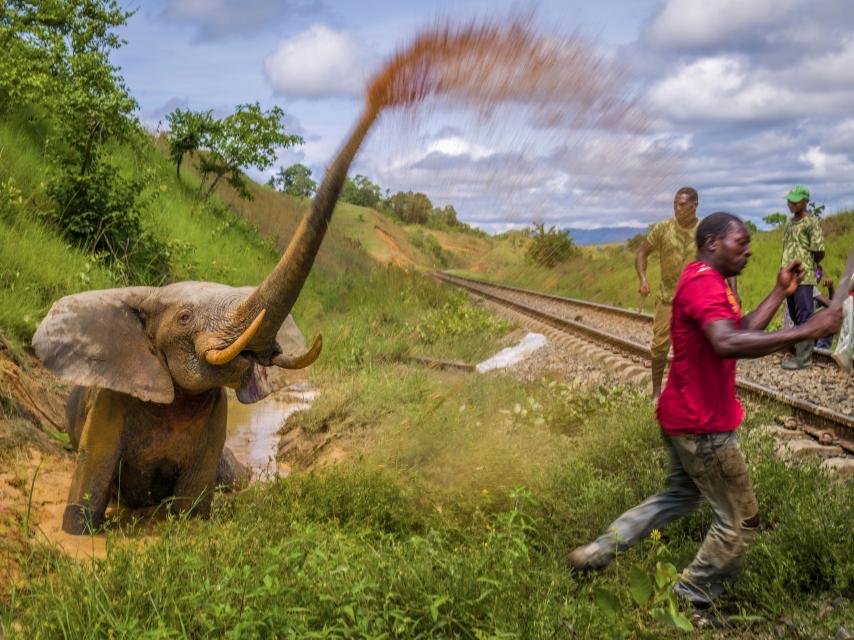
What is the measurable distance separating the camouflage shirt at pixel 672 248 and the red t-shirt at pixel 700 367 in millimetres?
3577

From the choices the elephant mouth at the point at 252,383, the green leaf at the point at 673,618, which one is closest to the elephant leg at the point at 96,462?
the elephant mouth at the point at 252,383

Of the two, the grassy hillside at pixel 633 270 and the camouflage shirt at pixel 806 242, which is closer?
the camouflage shirt at pixel 806 242

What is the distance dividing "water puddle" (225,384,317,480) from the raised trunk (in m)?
3.01

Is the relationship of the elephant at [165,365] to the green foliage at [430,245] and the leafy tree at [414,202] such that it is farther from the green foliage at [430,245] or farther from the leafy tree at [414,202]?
the green foliage at [430,245]

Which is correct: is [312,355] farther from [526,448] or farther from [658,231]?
[658,231]

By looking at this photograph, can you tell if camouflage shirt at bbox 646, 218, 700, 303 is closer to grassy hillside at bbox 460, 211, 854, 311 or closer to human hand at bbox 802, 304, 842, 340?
human hand at bbox 802, 304, 842, 340

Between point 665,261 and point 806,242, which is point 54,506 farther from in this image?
point 806,242

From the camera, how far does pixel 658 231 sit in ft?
25.6

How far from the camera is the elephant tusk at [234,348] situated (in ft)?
16.1

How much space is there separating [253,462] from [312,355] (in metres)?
4.20

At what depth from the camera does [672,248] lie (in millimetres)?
7668

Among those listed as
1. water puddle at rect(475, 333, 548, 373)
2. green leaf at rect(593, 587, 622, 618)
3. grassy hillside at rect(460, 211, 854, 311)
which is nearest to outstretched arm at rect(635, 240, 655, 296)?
water puddle at rect(475, 333, 548, 373)

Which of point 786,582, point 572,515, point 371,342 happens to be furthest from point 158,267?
point 786,582

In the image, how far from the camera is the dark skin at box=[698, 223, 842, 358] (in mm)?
3589
